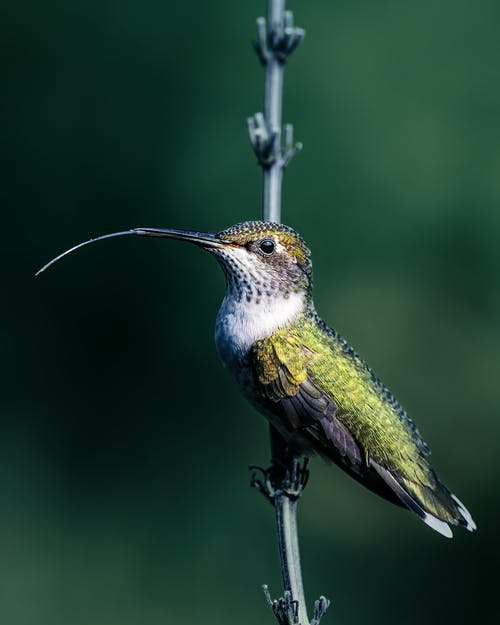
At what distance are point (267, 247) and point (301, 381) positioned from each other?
57cm

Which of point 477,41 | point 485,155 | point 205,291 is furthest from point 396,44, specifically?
point 205,291

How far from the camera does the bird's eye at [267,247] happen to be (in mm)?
3957

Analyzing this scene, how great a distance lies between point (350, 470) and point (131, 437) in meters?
3.77

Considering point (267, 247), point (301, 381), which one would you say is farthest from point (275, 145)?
point (301, 381)

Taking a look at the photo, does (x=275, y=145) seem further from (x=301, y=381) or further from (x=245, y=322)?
(x=301, y=381)

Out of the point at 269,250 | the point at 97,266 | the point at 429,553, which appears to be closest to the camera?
the point at 269,250

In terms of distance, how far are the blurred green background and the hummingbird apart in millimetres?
2912

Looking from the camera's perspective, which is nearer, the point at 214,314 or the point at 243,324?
the point at 243,324

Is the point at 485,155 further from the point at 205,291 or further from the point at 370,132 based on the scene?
the point at 205,291

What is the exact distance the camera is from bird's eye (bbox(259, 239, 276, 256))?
3.96 meters

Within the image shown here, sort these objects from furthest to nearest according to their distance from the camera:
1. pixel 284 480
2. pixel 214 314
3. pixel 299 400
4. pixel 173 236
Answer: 1. pixel 214 314
2. pixel 299 400
3. pixel 284 480
4. pixel 173 236

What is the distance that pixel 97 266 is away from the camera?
7.76 metres

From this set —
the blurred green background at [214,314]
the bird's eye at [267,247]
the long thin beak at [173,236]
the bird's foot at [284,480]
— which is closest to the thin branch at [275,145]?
the bird's foot at [284,480]

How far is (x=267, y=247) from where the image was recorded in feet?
13.1
